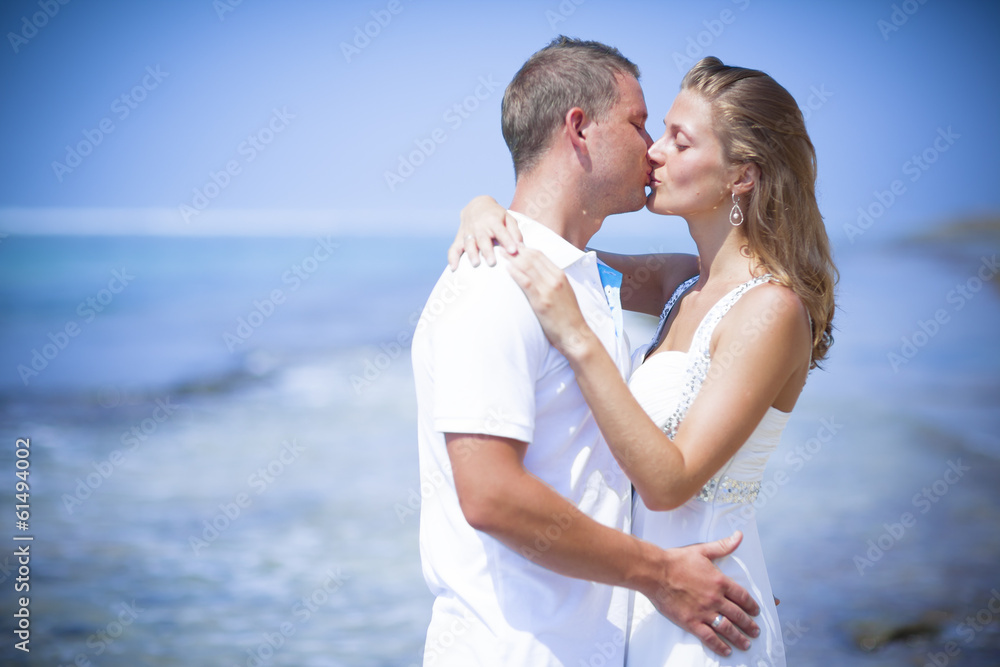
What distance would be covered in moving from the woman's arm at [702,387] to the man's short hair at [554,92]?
40 cm

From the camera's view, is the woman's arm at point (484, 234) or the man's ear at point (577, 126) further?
the man's ear at point (577, 126)

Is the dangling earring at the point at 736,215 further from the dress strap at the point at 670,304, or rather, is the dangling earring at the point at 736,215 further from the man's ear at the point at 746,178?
the dress strap at the point at 670,304

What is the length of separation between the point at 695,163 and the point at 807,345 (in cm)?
60

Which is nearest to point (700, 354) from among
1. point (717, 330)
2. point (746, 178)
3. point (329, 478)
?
point (717, 330)

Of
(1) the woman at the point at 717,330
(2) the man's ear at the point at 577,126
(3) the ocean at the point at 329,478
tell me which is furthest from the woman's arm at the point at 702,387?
(3) the ocean at the point at 329,478

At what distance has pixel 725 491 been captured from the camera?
2066mm

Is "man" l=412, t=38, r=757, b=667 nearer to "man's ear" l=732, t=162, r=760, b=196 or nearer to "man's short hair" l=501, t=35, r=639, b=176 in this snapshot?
"man's short hair" l=501, t=35, r=639, b=176

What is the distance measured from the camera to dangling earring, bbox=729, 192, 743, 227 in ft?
7.50

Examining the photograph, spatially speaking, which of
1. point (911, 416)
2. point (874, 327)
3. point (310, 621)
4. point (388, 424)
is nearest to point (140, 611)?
point (310, 621)

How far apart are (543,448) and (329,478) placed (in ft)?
23.3

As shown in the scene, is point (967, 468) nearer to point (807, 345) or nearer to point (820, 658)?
point (820, 658)

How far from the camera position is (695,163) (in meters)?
2.25

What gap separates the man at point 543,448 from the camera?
5.35 feet

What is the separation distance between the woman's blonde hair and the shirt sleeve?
86 centimetres
